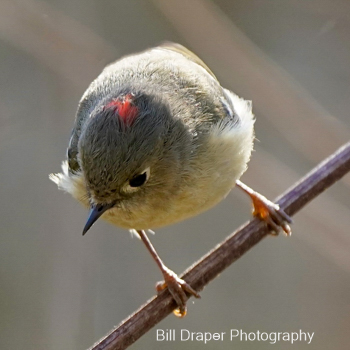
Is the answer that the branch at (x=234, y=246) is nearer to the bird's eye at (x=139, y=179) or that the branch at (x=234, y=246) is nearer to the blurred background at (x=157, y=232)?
the bird's eye at (x=139, y=179)

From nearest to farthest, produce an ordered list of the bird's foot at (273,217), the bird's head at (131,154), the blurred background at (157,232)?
the bird's head at (131,154), the bird's foot at (273,217), the blurred background at (157,232)

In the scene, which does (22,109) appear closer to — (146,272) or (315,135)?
(146,272)

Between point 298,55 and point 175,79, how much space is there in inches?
95.4

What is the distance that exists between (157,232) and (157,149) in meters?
2.34

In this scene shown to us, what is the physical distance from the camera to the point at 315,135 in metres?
3.23

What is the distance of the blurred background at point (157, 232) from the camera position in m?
4.06

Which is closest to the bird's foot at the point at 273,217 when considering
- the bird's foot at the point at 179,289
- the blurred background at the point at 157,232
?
the bird's foot at the point at 179,289

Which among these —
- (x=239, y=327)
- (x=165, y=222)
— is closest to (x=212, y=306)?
(x=239, y=327)

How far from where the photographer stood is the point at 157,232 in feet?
14.8

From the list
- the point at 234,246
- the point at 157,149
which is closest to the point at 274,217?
the point at 234,246

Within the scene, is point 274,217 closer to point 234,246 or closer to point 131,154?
point 234,246

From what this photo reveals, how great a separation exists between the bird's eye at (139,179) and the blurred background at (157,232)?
149 cm

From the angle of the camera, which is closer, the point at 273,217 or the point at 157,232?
the point at 273,217

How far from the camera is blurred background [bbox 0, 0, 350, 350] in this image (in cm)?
406
